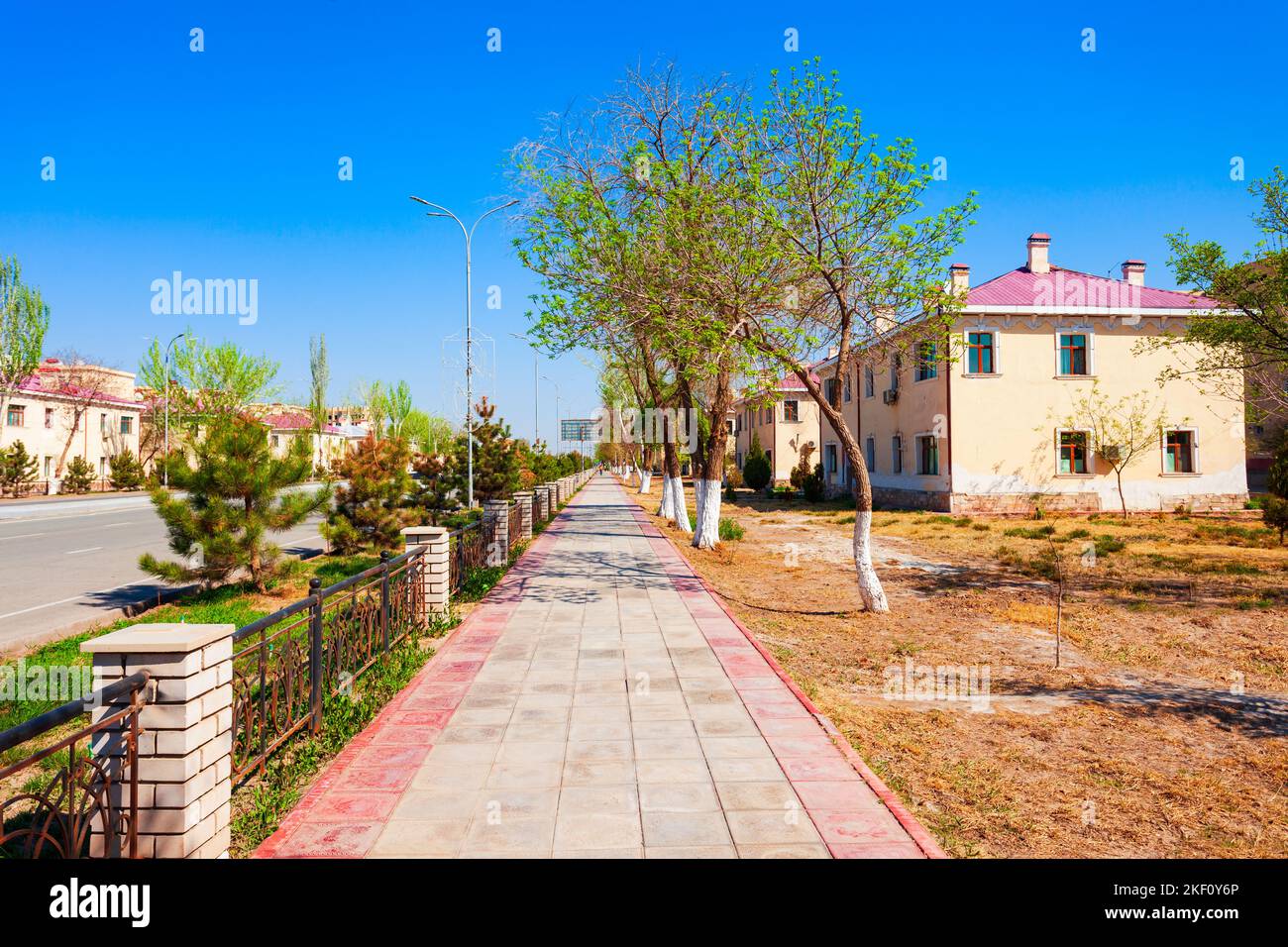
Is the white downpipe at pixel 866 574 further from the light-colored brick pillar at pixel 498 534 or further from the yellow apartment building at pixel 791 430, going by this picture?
the yellow apartment building at pixel 791 430

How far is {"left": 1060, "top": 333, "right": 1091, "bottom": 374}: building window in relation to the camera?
24.5 m

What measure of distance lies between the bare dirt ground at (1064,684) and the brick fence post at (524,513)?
196 inches

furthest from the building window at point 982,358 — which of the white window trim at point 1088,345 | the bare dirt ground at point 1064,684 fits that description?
the bare dirt ground at point 1064,684

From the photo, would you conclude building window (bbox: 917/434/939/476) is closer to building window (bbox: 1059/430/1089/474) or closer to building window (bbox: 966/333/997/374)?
building window (bbox: 966/333/997/374)

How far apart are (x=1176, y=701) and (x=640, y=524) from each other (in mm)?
17663

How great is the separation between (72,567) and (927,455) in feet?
77.5

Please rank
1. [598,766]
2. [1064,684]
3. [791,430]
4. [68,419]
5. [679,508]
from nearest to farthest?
[598,766], [1064,684], [679,508], [68,419], [791,430]

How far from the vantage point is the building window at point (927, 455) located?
25.4m

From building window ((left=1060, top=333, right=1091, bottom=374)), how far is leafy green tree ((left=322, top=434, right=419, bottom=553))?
817 inches

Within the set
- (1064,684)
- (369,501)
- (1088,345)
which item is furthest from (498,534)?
(1088,345)

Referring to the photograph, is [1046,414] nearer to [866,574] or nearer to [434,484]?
[866,574]

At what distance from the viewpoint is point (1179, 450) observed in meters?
24.8

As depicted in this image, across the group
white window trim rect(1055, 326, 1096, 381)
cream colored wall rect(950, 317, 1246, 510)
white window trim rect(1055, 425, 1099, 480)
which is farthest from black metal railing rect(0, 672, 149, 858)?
white window trim rect(1055, 326, 1096, 381)
